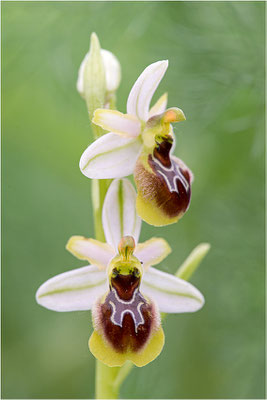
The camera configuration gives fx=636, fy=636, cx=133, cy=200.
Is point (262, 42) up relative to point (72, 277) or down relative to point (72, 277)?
up

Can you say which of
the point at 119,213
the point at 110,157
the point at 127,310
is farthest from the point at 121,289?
the point at 110,157

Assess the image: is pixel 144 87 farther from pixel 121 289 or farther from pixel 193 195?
pixel 193 195

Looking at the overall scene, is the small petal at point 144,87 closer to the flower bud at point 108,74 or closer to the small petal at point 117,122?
the small petal at point 117,122

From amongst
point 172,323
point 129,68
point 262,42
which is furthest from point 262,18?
point 172,323

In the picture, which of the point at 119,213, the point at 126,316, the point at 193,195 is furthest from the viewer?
the point at 193,195

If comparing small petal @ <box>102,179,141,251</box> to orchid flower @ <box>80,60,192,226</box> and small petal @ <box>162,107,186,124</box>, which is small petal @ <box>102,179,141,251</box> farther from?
small petal @ <box>162,107,186,124</box>

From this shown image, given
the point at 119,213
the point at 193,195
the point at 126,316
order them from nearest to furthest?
the point at 126,316 < the point at 119,213 < the point at 193,195

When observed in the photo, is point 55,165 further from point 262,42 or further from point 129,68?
point 262,42
